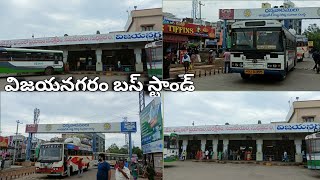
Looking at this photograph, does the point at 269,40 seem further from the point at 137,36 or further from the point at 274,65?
the point at 137,36

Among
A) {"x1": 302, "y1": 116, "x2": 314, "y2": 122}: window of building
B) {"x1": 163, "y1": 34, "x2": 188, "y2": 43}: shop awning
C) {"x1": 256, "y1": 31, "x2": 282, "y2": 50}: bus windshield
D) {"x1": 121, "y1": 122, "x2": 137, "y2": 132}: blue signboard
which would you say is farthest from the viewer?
{"x1": 302, "y1": 116, "x2": 314, "y2": 122}: window of building

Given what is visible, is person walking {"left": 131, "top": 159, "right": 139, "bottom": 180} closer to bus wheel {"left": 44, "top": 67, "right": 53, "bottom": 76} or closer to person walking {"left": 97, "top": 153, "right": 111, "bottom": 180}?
person walking {"left": 97, "top": 153, "right": 111, "bottom": 180}

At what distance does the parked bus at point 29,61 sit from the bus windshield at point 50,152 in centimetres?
207

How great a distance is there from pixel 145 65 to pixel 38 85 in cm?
327

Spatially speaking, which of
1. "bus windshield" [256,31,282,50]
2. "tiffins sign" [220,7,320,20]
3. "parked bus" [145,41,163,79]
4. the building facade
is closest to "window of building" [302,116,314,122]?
"tiffins sign" [220,7,320,20]

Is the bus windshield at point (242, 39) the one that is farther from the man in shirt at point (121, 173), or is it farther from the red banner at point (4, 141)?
the red banner at point (4, 141)

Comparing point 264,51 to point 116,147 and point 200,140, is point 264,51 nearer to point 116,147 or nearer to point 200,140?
point 116,147

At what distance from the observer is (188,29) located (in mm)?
15625

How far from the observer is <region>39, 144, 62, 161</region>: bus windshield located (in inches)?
337

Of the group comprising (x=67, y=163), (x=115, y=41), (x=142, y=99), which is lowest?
(x=67, y=163)

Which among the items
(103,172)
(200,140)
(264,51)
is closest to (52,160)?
(103,172)

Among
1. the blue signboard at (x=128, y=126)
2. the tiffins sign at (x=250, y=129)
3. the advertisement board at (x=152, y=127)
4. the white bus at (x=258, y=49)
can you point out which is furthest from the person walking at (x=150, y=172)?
the tiffins sign at (x=250, y=129)

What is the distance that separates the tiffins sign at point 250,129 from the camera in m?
12.7

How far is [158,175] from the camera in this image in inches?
250
